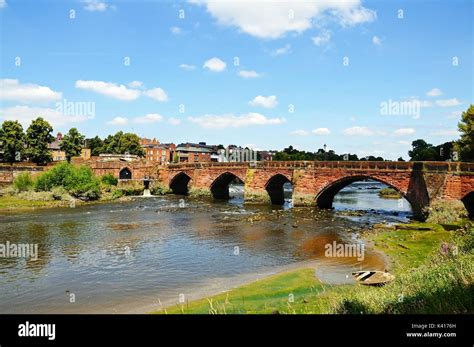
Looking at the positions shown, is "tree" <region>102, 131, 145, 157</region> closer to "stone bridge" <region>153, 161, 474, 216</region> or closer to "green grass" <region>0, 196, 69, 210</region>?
"stone bridge" <region>153, 161, 474, 216</region>

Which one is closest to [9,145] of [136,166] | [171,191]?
[136,166]

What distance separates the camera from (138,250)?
3225 cm

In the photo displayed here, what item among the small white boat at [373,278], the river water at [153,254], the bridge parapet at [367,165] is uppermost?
the bridge parapet at [367,165]

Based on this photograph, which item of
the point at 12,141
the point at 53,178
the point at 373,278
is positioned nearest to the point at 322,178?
the point at 373,278

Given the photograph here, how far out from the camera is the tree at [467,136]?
6141cm

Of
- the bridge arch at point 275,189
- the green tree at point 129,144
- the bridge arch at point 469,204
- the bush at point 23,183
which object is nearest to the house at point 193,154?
the green tree at point 129,144

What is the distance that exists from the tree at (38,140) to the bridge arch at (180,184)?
32637 millimetres

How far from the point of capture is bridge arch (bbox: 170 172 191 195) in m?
90.0

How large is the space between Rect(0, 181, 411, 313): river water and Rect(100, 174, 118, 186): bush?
3066cm

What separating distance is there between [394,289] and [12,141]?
320ft

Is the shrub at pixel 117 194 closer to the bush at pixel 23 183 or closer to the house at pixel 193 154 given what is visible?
the bush at pixel 23 183
